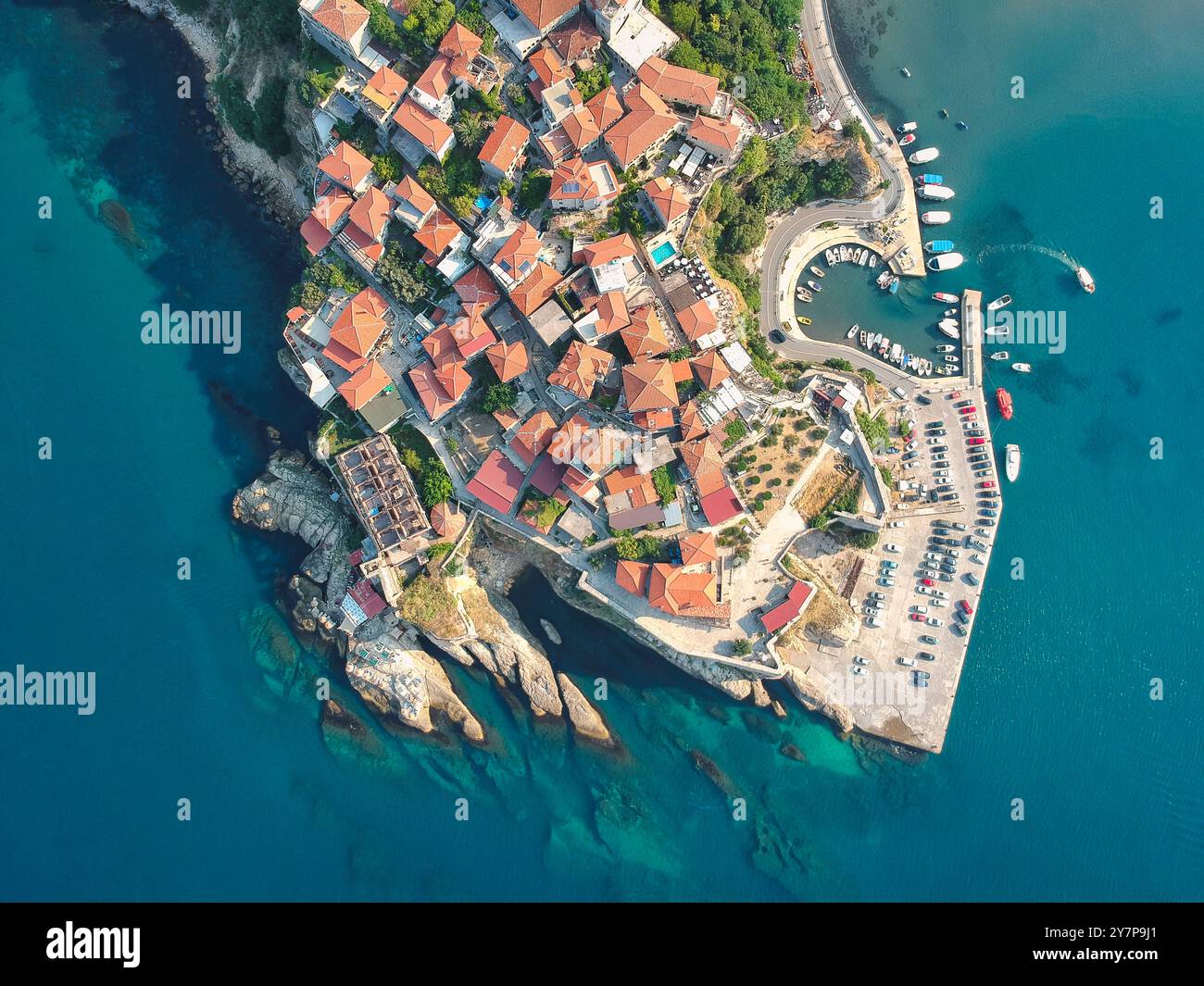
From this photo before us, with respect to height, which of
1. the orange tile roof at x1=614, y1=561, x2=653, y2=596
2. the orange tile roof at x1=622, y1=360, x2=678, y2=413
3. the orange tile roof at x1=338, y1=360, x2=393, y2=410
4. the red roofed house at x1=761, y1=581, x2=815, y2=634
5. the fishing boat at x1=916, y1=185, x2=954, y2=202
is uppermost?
the fishing boat at x1=916, y1=185, x2=954, y2=202

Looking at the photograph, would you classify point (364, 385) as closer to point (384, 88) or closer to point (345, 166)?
point (345, 166)

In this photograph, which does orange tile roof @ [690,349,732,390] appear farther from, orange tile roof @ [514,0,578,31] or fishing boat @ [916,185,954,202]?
orange tile roof @ [514,0,578,31]

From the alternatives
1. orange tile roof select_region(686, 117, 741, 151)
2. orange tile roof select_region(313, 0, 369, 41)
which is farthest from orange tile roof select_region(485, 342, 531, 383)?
orange tile roof select_region(313, 0, 369, 41)

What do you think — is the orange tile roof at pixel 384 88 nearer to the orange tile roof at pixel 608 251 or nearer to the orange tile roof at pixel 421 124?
the orange tile roof at pixel 421 124

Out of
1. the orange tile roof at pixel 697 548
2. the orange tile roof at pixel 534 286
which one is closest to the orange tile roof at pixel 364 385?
the orange tile roof at pixel 534 286

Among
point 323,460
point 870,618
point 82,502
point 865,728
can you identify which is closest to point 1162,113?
point 870,618

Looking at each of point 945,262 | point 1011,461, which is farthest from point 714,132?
point 1011,461
